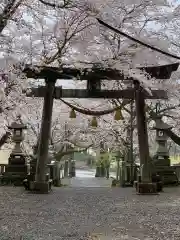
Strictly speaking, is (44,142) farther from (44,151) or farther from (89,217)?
(89,217)

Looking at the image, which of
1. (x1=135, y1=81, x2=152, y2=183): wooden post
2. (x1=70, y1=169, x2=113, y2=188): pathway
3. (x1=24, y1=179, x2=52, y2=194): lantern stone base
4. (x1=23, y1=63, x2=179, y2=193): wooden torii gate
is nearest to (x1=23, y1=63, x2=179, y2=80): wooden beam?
(x1=23, y1=63, x2=179, y2=193): wooden torii gate

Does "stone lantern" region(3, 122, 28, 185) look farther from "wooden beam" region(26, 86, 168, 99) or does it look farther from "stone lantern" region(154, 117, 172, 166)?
"stone lantern" region(154, 117, 172, 166)

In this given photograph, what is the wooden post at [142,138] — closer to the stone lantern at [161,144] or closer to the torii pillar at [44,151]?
the torii pillar at [44,151]

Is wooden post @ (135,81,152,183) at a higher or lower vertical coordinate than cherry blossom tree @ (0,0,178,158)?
lower

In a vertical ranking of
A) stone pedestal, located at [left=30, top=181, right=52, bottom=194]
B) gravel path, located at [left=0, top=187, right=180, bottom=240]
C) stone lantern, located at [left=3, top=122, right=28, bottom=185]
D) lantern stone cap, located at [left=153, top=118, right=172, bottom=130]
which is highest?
lantern stone cap, located at [left=153, top=118, right=172, bottom=130]

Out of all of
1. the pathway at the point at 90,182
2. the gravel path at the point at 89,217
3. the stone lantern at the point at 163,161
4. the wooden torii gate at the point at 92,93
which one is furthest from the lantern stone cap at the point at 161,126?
the pathway at the point at 90,182

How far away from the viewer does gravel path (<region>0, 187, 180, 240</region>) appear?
Answer: 241 inches

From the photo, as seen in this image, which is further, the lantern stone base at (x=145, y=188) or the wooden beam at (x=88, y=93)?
the wooden beam at (x=88, y=93)

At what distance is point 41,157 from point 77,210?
12.5ft

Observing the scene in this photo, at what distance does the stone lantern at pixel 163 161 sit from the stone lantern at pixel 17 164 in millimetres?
5024

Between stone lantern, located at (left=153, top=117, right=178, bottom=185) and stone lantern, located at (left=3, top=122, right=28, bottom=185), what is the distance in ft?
16.5

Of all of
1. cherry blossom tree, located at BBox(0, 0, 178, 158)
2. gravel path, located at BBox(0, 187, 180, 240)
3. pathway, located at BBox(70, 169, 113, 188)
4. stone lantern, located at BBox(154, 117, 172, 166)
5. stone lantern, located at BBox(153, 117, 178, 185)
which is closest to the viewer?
gravel path, located at BBox(0, 187, 180, 240)

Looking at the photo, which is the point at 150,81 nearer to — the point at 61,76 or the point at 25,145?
the point at 61,76

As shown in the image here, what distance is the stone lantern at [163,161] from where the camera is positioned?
15.6 metres
